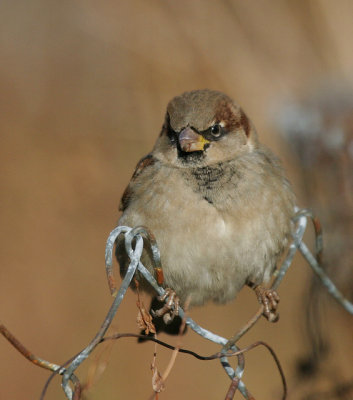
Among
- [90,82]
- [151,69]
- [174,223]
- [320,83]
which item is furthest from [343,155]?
[90,82]

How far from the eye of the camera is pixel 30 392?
3.18 m

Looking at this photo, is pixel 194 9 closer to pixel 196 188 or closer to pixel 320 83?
pixel 320 83

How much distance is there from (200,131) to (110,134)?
5.88ft

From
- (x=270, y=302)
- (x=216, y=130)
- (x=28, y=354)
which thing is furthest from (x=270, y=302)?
(x=28, y=354)

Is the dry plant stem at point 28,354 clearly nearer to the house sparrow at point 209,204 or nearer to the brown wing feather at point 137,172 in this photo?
the house sparrow at point 209,204

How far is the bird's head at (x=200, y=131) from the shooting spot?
216 centimetres

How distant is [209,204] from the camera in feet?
6.82

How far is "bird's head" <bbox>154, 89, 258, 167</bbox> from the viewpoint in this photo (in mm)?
2160

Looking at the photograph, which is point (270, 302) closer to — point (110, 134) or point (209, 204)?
point (209, 204)

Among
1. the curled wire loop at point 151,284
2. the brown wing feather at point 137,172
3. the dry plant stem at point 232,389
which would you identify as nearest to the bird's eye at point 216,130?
the brown wing feather at point 137,172

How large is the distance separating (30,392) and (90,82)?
6.61 ft

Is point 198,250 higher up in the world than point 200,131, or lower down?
lower down

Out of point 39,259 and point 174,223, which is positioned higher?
point 174,223

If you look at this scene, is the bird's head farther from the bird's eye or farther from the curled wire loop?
the curled wire loop
